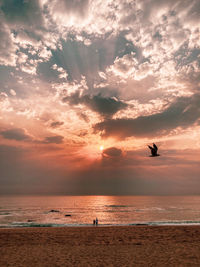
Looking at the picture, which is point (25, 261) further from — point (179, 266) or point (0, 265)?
point (179, 266)

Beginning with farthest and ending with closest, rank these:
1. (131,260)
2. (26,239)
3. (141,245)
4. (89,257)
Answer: (26,239)
(141,245)
(89,257)
(131,260)

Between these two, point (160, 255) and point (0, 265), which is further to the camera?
point (160, 255)

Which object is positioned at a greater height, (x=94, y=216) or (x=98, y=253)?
(x=98, y=253)

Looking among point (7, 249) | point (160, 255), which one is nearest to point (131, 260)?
point (160, 255)

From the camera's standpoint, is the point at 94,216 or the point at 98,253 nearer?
the point at 98,253

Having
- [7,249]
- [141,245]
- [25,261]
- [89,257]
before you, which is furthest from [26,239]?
[141,245]

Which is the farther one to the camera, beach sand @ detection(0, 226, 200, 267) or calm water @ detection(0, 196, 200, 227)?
calm water @ detection(0, 196, 200, 227)

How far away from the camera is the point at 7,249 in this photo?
50.2 ft

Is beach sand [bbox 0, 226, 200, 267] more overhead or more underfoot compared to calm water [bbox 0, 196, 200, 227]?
more overhead

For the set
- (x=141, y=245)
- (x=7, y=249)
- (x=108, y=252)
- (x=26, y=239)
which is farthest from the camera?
(x=26, y=239)

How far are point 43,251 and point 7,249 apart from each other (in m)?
3.03

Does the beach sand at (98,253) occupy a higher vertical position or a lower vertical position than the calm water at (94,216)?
higher

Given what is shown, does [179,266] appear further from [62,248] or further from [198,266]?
[62,248]

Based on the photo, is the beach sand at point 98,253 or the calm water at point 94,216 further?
the calm water at point 94,216
